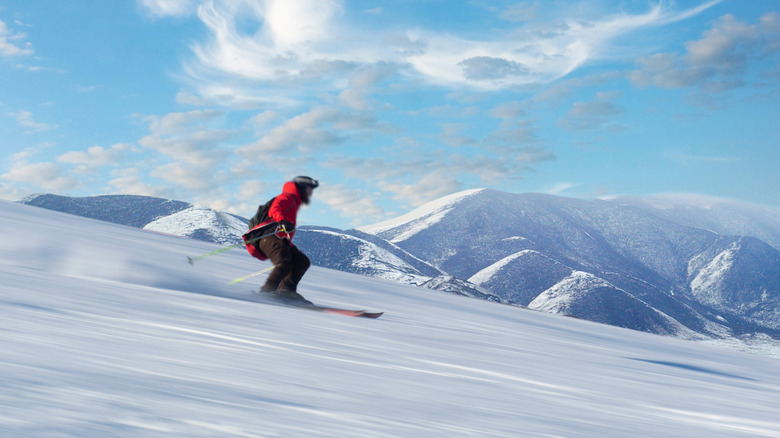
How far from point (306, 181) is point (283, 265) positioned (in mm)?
1100

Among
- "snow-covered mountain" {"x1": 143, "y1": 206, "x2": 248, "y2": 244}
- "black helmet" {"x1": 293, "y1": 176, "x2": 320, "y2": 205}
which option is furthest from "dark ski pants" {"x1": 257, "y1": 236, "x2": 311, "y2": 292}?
"snow-covered mountain" {"x1": 143, "y1": 206, "x2": 248, "y2": 244}

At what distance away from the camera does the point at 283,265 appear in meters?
7.33

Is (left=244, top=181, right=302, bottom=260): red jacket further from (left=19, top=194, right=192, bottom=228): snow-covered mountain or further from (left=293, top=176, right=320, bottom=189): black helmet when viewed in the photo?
(left=19, top=194, right=192, bottom=228): snow-covered mountain

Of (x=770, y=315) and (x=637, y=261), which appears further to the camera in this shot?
(x=637, y=261)

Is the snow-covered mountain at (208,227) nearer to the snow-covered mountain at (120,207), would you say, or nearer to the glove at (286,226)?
the snow-covered mountain at (120,207)

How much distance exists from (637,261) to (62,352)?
184m

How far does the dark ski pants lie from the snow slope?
131 cm

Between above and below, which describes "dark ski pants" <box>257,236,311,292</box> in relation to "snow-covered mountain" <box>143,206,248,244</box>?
below

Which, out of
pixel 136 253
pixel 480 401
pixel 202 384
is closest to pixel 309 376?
pixel 202 384

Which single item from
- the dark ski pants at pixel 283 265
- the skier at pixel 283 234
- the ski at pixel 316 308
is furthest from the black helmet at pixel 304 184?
the ski at pixel 316 308

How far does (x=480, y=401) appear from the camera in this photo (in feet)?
8.48

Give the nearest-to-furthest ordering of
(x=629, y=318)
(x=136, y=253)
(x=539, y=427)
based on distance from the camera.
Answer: (x=539, y=427)
(x=136, y=253)
(x=629, y=318)

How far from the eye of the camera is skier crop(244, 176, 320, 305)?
7.21 m

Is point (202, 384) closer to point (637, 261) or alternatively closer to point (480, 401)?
point (480, 401)
